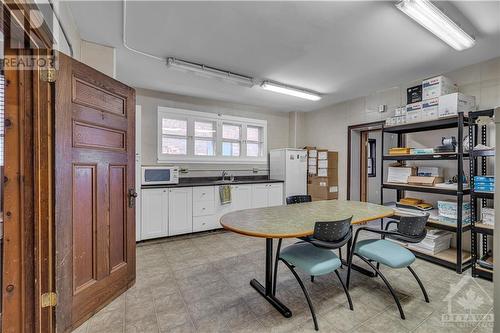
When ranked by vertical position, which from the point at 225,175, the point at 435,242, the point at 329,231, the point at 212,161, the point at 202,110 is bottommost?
the point at 435,242

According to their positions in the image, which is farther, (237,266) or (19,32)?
(237,266)

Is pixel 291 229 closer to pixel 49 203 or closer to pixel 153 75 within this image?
pixel 49 203

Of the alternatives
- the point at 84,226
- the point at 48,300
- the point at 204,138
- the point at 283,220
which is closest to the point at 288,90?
the point at 204,138

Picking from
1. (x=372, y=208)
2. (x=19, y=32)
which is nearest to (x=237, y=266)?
(x=372, y=208)

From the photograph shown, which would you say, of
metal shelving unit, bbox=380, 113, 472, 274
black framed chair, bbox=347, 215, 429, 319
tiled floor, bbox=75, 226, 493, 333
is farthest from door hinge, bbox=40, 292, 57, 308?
metal shelving unit, bbox=380, 113, 472, 274

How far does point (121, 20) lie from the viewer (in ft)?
7.16

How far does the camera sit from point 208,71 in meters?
3.21

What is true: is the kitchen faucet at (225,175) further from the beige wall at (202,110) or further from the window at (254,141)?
the window at (254,141)

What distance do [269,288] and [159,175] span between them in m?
2.66

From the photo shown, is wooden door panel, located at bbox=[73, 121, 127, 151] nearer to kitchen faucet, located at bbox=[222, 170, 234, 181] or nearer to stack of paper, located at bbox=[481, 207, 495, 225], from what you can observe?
kitchen faucet, located at bbox=[222, 170, 234, 181]

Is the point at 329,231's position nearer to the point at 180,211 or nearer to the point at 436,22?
the point at 436,22

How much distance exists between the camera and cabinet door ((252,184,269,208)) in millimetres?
4727

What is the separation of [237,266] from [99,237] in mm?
1577

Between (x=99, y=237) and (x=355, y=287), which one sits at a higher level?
(x=99, y=237)
